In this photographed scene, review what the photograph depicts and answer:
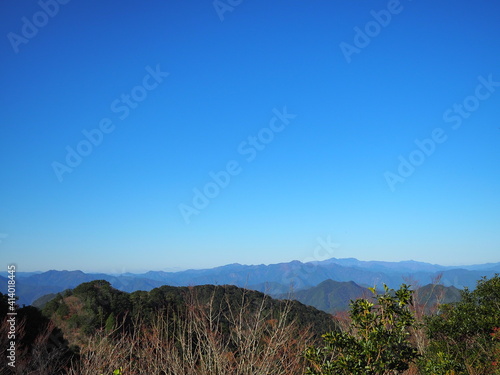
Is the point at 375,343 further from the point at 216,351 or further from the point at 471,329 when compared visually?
the point at 471,329

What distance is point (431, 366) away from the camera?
5.09 meters

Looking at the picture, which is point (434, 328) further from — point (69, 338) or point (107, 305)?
point (107, 305)

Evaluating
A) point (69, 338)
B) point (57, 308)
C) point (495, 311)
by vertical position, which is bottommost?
point (69, 338)

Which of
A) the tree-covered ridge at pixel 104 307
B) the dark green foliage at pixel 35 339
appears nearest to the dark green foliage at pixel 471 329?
the tree-covered ridge at pixel 104 307

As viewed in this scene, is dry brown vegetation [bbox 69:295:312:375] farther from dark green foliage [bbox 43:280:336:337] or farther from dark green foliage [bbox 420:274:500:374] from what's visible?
dark green foliage [bbox 43:280:336:337]

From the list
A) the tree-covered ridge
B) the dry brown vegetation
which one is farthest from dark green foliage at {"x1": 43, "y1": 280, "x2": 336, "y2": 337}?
the dry brown vegetation

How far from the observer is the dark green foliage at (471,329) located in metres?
8.44

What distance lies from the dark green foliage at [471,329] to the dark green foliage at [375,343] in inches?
211

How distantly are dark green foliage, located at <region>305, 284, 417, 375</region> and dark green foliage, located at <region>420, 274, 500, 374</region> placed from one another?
5.36m

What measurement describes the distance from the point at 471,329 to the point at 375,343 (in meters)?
7.82

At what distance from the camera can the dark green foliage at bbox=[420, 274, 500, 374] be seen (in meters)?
8.44

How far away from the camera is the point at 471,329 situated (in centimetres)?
950

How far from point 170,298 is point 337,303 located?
183223mm

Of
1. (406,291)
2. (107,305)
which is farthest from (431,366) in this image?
(107,305)
